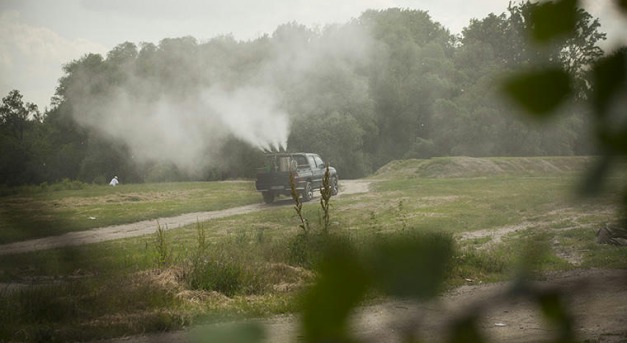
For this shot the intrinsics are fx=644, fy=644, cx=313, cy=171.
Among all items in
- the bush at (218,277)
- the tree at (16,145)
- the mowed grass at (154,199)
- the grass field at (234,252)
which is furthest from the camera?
the mowed grass at (154,199)

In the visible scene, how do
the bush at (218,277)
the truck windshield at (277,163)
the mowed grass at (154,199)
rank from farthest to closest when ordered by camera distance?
the truck windshield at (277,163) < the mowed grass at (154,199) < the bush at (218,277)

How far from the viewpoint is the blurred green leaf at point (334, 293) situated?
21 centimetres

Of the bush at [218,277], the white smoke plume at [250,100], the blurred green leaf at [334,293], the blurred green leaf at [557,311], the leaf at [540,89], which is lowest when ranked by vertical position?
the bush at [218,277]

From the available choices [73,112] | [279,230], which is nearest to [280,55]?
[279,230]

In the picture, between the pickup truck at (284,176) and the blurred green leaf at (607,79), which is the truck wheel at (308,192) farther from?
the blurred green leaf at (607,79)

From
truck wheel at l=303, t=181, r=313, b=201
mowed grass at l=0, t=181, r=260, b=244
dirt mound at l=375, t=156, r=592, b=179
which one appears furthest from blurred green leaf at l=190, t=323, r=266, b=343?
dirt mound at l=375, t=156, r=592, b=179

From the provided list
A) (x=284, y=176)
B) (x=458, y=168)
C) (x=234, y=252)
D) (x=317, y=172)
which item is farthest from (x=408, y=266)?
(x=458, y=168)

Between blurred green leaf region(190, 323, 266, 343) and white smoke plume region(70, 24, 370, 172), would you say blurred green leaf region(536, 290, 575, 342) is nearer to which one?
blurred green leaf region(190, 323, 266, 343)

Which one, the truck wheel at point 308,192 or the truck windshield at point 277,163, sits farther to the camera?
the truck windshield at point 277,163

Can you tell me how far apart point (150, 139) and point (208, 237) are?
1262cm

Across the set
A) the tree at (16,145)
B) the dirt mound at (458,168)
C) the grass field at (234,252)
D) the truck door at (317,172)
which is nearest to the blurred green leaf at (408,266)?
the grass field at (234,252)

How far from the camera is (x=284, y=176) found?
52.7 feet

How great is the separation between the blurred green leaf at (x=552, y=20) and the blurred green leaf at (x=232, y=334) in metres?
0.17

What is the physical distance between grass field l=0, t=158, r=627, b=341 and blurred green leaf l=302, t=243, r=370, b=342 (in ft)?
0.04
